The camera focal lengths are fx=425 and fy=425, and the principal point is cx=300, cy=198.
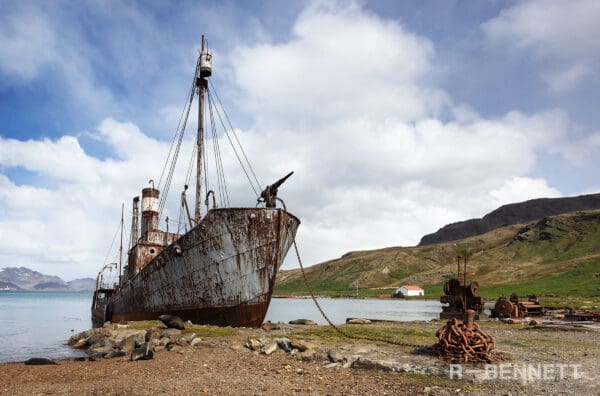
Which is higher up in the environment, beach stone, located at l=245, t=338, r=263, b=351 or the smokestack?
the smokestack

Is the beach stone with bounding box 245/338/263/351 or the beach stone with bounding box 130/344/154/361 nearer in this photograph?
the beach stone with bounding box 130/344/154/361

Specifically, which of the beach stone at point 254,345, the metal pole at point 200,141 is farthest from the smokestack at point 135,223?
the beach stone at point 254,345

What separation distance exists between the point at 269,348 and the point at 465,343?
19.4 ft

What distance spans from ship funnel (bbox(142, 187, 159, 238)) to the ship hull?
46.5 ft

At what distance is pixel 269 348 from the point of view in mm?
13492

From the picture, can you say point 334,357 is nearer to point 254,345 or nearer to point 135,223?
point 254,345

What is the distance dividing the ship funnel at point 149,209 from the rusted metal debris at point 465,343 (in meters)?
30.3

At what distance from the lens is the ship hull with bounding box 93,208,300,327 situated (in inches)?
856

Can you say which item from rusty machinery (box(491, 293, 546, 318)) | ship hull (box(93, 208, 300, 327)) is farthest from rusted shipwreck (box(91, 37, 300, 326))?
rusty machinery (box(491, 293, 546, 318))

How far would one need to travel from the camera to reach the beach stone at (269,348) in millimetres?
13304

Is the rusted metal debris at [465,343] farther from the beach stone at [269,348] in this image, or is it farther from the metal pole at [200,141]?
the metal pole at [200,141]

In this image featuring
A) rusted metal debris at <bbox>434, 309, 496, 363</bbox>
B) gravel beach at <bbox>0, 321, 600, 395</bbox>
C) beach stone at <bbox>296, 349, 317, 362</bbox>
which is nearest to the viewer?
Answer: gravel beach at <bbox>0, 321, 600, 395</bbox>

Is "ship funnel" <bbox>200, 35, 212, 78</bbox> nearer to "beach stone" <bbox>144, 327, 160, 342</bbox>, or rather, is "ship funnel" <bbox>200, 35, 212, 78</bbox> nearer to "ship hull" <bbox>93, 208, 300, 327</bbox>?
"ship hull" <bbox>93, 208, 300, 327</bbox>

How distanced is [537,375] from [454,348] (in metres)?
1.99
